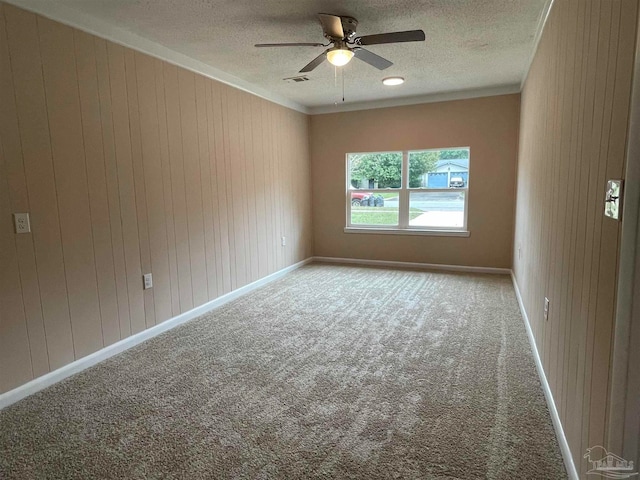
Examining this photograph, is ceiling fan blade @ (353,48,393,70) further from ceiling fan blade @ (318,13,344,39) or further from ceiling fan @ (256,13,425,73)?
ceiling fan blade @ (318,13,344,39)

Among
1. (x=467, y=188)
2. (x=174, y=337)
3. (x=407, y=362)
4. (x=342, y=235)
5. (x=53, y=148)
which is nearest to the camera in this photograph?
(x=53, y=148)

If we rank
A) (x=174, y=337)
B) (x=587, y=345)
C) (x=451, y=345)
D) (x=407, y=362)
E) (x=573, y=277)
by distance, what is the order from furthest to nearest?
(x=174, y=337) < (x=451, y=345) < (x=407, y=362) < (x=573, y=277) < (x=587, y=345)

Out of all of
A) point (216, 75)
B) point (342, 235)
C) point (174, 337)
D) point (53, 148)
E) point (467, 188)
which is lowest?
point (174, 337)

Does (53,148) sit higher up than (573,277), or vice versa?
(53,148)

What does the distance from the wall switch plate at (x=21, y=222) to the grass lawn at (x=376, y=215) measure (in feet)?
14.7

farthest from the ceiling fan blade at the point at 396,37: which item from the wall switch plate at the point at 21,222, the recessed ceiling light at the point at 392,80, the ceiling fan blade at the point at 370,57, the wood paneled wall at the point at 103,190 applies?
the wall switch plate at the point at 21,222

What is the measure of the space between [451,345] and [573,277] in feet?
4.56

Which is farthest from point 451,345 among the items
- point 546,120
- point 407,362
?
point 546,120

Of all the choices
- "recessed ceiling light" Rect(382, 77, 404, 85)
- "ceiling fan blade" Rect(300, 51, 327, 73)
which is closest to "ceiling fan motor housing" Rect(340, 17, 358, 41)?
"ceiling fan blade" Rect(300, 51, 327, 73)

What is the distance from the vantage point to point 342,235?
616 centimetres

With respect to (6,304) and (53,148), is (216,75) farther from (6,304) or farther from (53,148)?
(6,304)

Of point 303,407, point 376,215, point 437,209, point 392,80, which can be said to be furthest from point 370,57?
point 376,215

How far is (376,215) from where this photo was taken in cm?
597

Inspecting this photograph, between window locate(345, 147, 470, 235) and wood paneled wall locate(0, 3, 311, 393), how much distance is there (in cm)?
218
